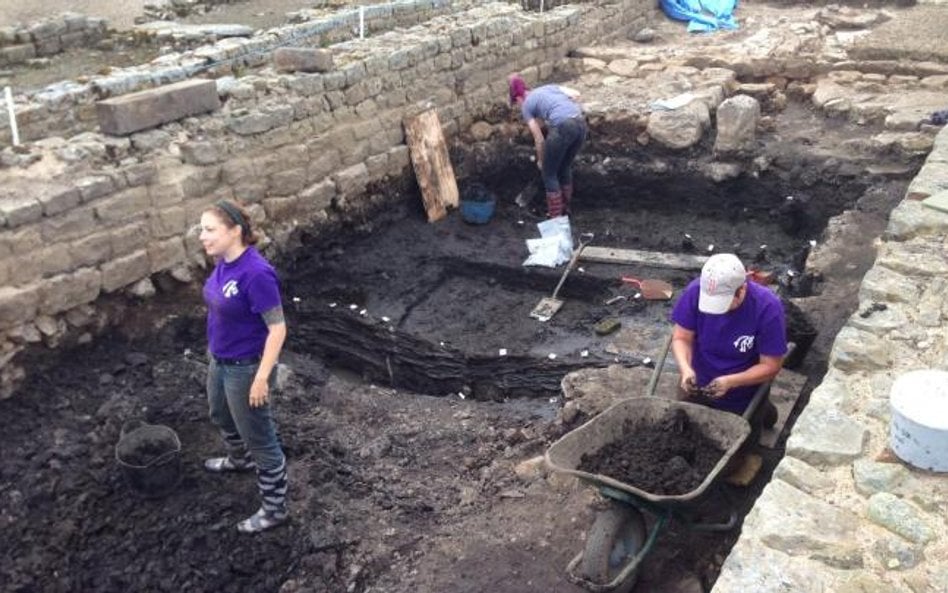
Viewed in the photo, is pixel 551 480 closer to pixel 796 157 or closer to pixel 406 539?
pixel 406 539

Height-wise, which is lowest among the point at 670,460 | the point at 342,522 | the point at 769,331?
the point at 342,522

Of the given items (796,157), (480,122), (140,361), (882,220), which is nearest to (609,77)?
(480,122)

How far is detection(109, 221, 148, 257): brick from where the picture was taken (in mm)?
6684

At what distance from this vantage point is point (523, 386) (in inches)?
295

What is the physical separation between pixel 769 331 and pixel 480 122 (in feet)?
21.0

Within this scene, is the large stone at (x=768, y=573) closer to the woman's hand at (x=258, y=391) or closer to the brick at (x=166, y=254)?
the woman's hand at (x=258, y=391)

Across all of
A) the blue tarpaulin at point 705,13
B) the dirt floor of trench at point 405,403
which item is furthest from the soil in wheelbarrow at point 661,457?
the blue tarpaulin at point 705,13

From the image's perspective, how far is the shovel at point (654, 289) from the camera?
827cm

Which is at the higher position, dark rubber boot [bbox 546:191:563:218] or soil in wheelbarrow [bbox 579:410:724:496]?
soil in wheelbarrow [bbox 579:410:724:496]

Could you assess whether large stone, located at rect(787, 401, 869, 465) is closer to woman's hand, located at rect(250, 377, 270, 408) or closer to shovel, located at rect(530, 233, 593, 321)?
woman's hand, located at rect(250, 377, 270, 408)

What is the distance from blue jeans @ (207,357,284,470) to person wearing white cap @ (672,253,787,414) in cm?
240

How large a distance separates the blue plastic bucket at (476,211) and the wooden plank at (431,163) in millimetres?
236

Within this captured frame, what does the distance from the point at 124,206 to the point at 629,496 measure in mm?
4524

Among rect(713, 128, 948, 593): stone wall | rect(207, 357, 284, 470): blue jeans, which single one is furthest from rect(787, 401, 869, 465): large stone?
rect(207, 357, 284, 470): blue jeans
